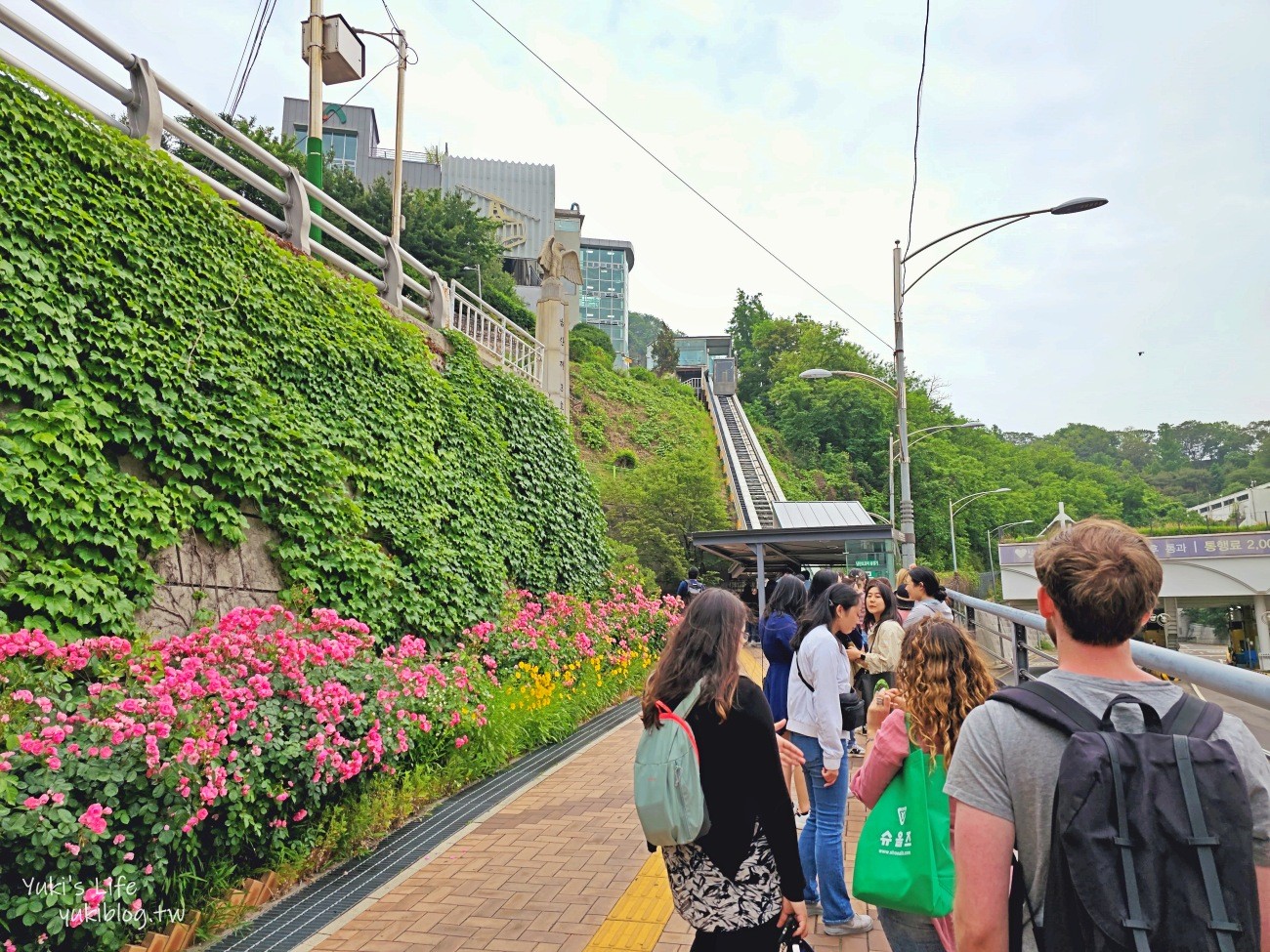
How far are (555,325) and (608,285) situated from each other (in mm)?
87994

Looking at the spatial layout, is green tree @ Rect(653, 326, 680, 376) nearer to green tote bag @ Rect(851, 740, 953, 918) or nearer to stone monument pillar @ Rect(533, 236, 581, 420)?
stone monument pillar @ Rect(533, 236, 581, 420)

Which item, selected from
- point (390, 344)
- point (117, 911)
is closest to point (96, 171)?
point (390, 344)

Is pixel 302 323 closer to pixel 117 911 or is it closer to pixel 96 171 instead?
pixel 96 171

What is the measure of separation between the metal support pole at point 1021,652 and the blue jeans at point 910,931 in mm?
2502

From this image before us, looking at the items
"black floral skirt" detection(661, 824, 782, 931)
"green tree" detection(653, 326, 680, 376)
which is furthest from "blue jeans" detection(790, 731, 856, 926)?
"green tree" detection(653, 326, 680, 376)

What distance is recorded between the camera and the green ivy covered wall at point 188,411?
510 cm

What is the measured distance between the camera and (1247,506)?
164 feet

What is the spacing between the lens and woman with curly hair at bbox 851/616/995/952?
2.60 m

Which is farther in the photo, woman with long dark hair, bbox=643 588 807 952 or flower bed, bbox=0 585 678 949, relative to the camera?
flower bed, bbox=0 585 678 949

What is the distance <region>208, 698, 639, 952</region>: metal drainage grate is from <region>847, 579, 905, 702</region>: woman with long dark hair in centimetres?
300

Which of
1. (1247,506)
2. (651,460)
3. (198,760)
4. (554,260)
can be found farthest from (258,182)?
(1247,506)

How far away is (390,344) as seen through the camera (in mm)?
9617

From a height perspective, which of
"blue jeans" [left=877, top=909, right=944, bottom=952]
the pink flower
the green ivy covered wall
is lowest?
"blue jeans" [left=877, top=909, right=944, bottom=952]

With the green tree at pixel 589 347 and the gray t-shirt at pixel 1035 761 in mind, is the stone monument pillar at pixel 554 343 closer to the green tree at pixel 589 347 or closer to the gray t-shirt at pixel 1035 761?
the gray t-shirt at pixel 1035 761
